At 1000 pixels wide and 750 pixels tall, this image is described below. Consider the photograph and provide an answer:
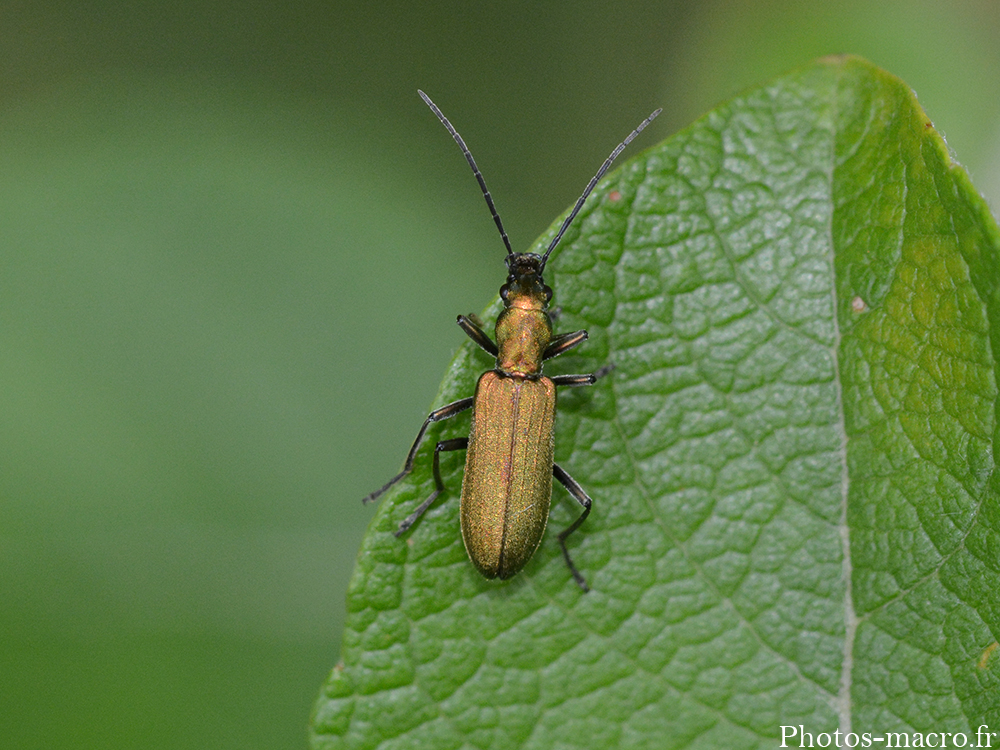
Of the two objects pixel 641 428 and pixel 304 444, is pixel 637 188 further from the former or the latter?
pixel 304 444

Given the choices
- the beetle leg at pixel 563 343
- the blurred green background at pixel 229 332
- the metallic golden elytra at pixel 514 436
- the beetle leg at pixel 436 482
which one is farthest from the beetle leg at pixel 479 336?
the blurred green background at pixel 229 332

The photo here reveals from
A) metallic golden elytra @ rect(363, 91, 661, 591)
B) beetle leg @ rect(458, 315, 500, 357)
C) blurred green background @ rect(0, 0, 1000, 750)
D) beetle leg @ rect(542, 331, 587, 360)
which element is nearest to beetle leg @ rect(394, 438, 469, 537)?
metallic golden elytra @ rect(363, 91, 661, 591)

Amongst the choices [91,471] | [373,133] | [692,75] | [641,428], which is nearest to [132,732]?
[91,471]

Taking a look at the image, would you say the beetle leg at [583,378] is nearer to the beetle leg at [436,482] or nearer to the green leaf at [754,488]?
the green leaf at [754,488]

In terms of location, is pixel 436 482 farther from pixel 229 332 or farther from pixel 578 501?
pixel 229 332

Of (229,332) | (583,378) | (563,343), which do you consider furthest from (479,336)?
(229,332)

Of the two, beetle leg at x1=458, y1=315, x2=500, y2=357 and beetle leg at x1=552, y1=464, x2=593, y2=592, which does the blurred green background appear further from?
beetle leg at x1=552, y1=464, x2=593, y2=592
